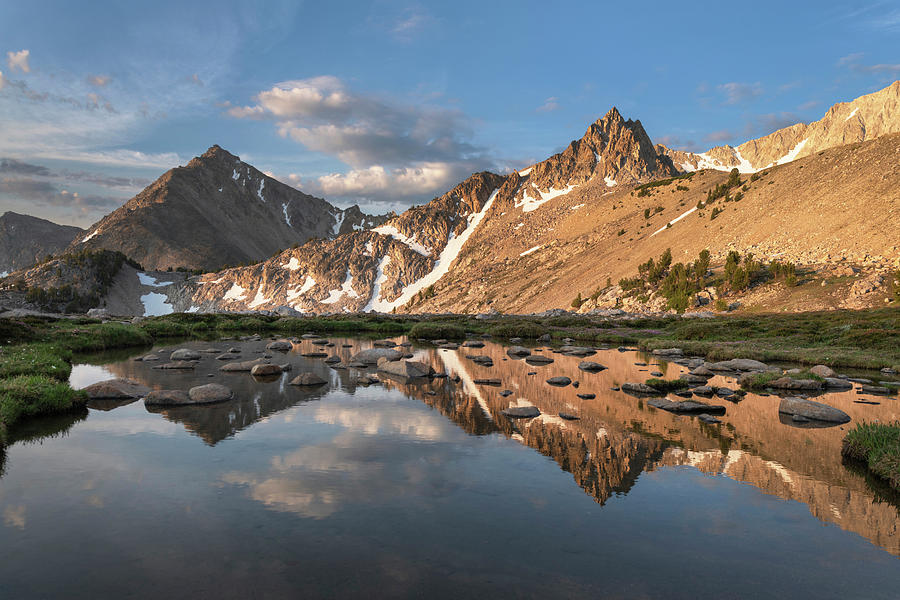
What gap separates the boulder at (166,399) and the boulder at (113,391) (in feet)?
6.32

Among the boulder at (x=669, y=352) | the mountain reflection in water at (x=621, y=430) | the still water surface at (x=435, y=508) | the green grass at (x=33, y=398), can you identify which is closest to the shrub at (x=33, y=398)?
the green grass at (x=33, y=398)

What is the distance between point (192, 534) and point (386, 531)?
3483mm

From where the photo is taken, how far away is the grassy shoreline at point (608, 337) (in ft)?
71.8

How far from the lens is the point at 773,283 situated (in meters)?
75.2

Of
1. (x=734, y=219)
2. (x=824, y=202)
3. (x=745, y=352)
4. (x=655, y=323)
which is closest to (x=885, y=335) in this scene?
(x=745, y=352)

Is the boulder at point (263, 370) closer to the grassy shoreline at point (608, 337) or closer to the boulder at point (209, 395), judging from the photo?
the boulder at point (209, 395)

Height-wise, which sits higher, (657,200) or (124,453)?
(657,200)

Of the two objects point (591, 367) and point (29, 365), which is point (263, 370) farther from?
point (591, 367)

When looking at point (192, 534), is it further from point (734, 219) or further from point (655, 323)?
point (734, 219)

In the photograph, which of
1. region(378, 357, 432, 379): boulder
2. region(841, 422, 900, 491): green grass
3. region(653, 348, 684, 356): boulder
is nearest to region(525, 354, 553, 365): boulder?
region(378, 357, 432, 379): boulder

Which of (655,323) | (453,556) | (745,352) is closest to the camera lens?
(453,556)

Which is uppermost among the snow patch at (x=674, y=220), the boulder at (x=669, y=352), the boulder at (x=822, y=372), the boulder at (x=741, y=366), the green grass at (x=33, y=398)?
the snow patch at (x=674, y=220)

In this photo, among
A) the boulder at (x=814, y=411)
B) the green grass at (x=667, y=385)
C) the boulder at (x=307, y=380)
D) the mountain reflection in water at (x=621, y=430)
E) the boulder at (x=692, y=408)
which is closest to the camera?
the mountain reflection in water at (x=621, y=430)

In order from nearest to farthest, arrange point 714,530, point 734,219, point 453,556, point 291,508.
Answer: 1. point 453,556
2. point 714,530
3. point 291,508
4. point 734,219
